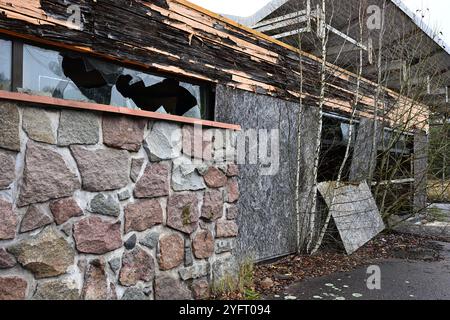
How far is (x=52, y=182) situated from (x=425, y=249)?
5.79 meters

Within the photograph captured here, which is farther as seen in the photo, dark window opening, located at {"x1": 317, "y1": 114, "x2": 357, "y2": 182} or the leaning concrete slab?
dark window opening, located at {"x1": 317, "y1": 114, "x2": 357, "y2": 182}

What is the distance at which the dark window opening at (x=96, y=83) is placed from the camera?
2803 mm

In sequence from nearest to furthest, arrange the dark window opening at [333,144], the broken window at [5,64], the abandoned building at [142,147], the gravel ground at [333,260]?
1. the abandoned building at [142,147]
2. the broken window at [5,64]
3. the gravel ground at [333,260]
4. the dark window opening at [333,144]

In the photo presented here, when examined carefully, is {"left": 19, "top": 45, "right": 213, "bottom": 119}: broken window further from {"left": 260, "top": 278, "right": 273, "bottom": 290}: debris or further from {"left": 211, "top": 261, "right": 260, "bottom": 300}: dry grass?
{"left": 260, "top": 278, "right": 273, "bottom": 290}: debris

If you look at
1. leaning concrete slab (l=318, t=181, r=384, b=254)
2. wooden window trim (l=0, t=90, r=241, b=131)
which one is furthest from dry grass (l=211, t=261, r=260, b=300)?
leaning concrete slab (l=318, t=181, r=384, b=254)

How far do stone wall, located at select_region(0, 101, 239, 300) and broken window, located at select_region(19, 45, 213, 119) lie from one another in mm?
732

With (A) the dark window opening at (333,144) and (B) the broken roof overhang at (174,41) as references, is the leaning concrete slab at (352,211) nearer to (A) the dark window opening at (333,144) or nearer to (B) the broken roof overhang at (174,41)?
(A) the dark window opening at (333,144)

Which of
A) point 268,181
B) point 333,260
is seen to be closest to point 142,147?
point 268,181

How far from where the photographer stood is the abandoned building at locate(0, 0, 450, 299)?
2.21 m

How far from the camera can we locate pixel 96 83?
3.30m

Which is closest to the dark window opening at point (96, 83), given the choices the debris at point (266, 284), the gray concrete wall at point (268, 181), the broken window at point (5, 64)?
the broken window at point (5, 64)

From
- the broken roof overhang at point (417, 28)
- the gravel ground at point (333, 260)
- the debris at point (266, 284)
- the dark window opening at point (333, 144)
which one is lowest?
the gravel ground at point (333, 260)

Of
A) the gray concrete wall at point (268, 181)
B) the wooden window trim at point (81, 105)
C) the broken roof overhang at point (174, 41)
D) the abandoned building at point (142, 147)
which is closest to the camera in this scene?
the wooden window trim at point (81, 105)
